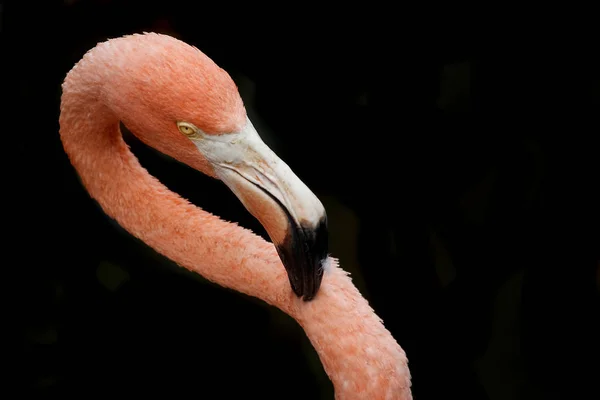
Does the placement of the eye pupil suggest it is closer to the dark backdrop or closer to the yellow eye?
the yellow eye

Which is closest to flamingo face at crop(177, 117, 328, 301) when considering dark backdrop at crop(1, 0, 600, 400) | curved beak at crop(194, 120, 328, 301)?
curved beak at crop(194, 120, 328, 301)

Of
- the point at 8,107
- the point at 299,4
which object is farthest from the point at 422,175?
the point at 8,107

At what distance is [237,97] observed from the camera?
1.31m

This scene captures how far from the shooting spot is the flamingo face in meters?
1.27

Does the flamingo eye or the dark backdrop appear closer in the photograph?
the flamingo eye

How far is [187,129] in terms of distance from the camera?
132cm

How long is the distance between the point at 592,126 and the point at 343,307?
98 centimetres

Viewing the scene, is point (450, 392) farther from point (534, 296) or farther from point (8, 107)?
point (8, 107)

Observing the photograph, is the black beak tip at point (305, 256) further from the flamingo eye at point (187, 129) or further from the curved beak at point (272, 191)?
the flamingo eye at point (187, 129)

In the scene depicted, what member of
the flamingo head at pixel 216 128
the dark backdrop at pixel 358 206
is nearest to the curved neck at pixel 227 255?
the flamingo head at pixel 216 128

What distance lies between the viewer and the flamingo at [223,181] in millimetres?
1277

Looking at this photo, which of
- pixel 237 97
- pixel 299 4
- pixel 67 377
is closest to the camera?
pixel 237 97

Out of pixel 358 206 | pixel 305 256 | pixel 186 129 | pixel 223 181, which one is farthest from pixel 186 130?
pixel 358 206

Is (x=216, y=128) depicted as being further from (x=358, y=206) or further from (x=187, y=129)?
(x=358, y=206)
